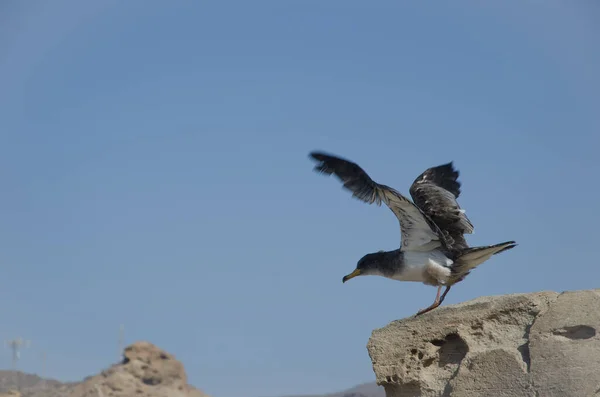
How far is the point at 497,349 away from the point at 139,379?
160 ft

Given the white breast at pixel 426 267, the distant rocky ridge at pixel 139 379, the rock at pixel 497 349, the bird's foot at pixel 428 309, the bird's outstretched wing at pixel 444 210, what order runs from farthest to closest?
the distant rocky ridge at pixel 139 379 < the bird's outstretched wing at pixel 444 210 < the white breast at pixel 426 267 < the bird's foot at pixel 428 309 < the rock at pixel 497 349

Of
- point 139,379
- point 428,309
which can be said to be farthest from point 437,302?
point 139,379

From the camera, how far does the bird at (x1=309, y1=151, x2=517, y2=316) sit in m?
9.36

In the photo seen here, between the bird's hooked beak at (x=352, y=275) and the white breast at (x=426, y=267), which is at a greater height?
the bird's hooked beak at (x=352, y=275)

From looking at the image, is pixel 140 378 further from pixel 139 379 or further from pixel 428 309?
pixel 428 309

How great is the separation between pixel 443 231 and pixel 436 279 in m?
0.70

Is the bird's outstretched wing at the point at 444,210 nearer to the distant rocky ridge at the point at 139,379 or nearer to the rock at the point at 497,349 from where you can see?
the rock at the point at 497,349

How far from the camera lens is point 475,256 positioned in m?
9.17

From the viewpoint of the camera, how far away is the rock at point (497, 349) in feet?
22.0

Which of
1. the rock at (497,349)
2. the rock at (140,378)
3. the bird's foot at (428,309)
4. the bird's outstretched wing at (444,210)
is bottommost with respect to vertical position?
the rock at (497,349)

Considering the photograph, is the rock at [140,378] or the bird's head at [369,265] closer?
the bird's head at [369,265]

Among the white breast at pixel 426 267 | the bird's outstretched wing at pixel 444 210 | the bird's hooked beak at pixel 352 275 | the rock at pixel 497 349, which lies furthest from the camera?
the bird's hooked beak at pixel 352 275

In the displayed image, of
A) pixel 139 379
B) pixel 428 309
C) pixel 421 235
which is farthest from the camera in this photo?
pixel 139 379

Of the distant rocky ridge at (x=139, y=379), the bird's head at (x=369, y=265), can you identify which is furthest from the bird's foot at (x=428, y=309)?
the distant rocky ridge at (x=139, y=379)
